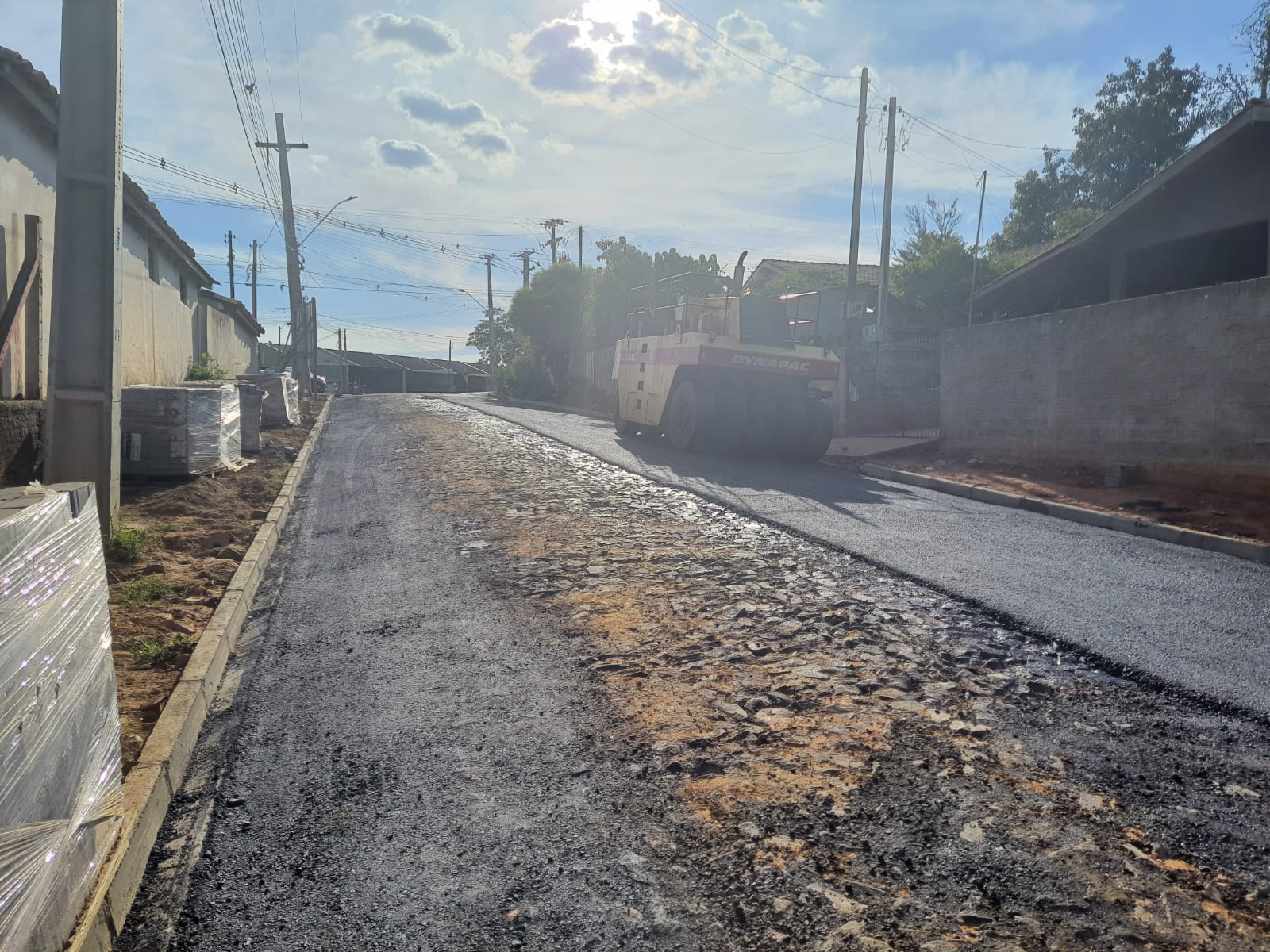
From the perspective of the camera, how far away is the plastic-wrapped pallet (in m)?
2.12

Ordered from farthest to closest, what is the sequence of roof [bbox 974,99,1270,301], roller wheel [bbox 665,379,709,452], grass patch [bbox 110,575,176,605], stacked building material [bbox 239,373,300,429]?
stacked building material [bbox 239,373,300,429] < roller wheel [bbox 665,379,709,452] < roof [bbox 974,99,1270,301] < grass patch [bbox 110,575,176,605]

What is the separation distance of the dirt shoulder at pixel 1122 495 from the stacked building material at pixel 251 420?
1017 centimetres

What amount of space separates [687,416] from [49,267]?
358 inches

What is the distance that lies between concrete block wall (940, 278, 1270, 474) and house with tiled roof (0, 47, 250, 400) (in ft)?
38.3

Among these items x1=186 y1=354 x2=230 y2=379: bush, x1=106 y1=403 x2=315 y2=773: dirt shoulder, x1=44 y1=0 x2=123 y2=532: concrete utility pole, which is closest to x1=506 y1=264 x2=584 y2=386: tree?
x1=186 y1=354 x2=230 y2=379: bush

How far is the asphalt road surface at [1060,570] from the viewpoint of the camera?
5.05m

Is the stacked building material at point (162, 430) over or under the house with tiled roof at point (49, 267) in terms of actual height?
under

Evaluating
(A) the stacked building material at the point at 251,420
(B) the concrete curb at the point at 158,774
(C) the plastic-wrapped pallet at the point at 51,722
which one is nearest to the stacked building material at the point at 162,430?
(A) the stacked building material at the point at 251,420

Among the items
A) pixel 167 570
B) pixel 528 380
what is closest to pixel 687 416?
pixel 167 570

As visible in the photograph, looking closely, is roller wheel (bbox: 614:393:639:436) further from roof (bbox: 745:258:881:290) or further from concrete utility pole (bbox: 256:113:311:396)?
roof (bbox: 745:258:881:290)

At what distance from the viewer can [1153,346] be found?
11.7 metres

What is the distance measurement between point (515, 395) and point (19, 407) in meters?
34.1

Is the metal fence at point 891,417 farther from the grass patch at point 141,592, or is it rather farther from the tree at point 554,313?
the tree at point 554,313

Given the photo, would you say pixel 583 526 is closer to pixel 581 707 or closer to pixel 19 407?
pixel 581 707
